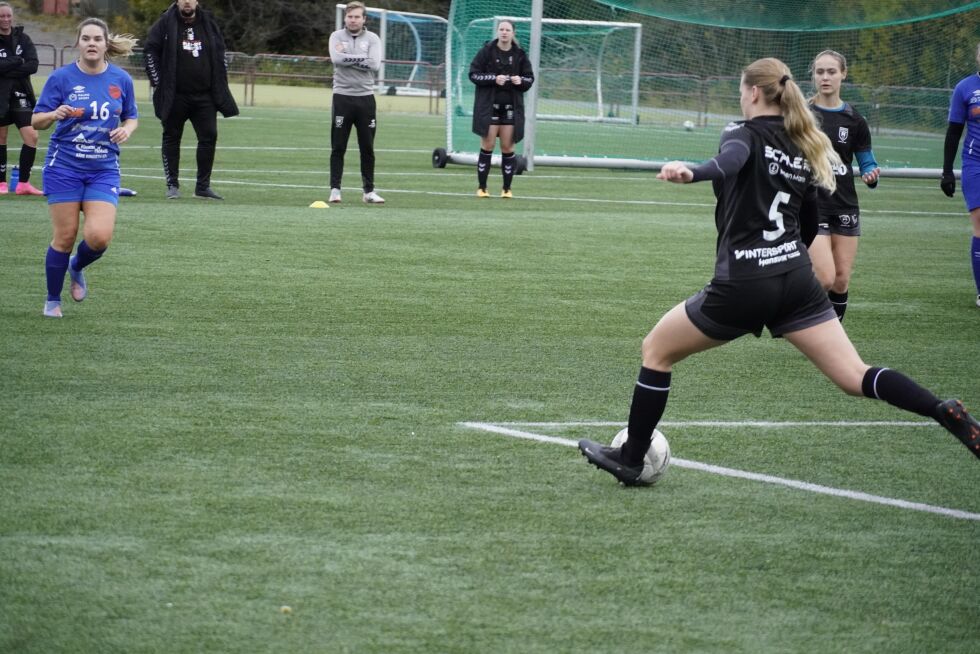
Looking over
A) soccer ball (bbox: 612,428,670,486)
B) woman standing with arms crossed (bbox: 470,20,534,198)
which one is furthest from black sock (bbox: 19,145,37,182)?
soccer ball (bbox: 612,428,670,486)

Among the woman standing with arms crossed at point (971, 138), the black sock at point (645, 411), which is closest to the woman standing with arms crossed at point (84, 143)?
the black sock at point (645, 411)

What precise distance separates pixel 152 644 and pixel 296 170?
17556mm

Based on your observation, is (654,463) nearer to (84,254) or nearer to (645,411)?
(645,411)

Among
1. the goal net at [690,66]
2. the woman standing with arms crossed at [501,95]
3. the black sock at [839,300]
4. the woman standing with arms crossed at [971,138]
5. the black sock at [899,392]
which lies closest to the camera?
the black sock at [899,392]

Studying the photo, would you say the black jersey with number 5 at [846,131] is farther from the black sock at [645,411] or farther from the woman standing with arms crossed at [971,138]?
the black sock at [645,411]

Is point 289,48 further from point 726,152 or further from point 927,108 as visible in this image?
point 726,152

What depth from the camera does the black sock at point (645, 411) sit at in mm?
5414

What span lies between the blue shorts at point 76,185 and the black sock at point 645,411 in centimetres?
464

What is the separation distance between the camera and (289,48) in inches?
2574

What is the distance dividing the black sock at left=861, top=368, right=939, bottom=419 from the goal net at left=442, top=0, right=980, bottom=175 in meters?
16.4

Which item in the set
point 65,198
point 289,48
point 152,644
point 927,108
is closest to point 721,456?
point 152,644

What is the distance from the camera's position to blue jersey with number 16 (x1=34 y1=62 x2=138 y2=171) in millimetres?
8539

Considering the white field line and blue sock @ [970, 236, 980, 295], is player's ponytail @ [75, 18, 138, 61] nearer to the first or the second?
the white field line

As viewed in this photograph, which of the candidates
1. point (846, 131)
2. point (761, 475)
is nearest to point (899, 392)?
point (761, 475)
